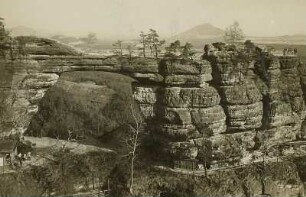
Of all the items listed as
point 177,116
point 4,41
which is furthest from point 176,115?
point 4,41

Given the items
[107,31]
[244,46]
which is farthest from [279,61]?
[107,31]

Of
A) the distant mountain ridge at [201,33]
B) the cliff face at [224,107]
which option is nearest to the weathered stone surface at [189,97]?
the cliff face at [224,107]

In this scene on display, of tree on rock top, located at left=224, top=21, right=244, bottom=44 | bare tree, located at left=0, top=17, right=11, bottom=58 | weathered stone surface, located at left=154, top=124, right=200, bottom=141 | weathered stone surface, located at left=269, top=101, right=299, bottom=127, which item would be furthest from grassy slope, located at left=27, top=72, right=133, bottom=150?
weathered stone surface, located at left=269, top=101, right=299, bottom=127

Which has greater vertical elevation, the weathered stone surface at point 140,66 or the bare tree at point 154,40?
the bare tree at point 154,40

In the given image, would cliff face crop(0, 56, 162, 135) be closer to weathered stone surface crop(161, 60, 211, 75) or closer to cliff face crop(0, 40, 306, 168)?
cliff face crop(0, 40, 306, 168)

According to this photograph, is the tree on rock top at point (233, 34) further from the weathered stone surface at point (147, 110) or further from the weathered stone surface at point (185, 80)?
the weathered stone surface at point (147, 110)

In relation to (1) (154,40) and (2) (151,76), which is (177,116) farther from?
(1) (154,40)
